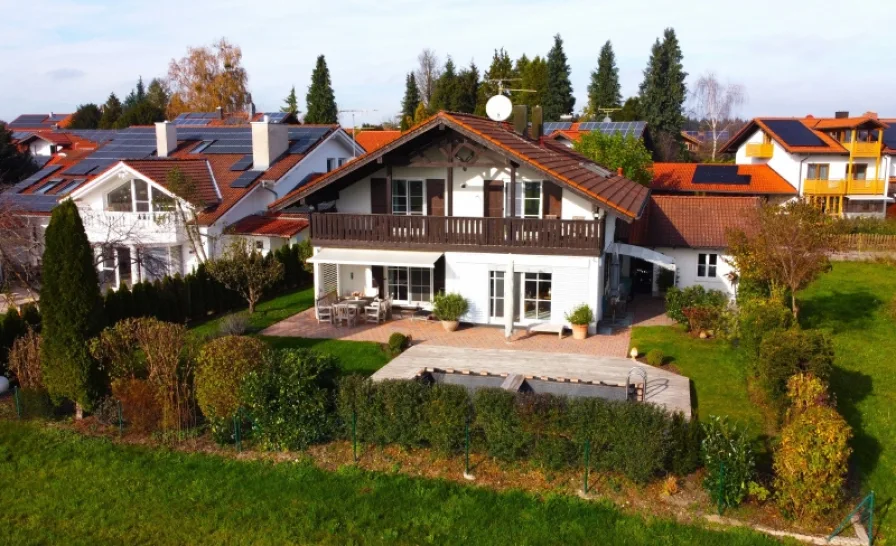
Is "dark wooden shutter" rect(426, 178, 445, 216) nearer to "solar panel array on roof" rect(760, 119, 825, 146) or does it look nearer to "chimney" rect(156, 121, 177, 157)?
"chimney" rect(156, 121, 177, 157)

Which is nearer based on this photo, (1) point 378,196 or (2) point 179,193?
(1) point 378,196

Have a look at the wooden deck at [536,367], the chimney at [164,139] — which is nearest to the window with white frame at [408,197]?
the wooden deck at [536,367]

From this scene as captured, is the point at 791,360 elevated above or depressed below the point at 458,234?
below

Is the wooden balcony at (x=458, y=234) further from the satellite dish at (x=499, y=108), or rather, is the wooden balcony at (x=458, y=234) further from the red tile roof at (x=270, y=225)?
the red tile roof at (x=270, y=225)

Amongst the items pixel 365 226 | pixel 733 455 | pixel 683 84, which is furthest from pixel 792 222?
pixel 683 84

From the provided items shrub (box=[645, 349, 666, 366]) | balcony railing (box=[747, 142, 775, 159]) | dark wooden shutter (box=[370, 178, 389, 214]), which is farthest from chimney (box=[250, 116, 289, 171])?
balcony railing (box=[747, 142, 775, 159])

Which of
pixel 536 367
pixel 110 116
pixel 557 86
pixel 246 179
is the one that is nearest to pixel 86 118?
pixel 110 116

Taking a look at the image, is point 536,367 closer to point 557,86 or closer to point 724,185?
point 724,185
